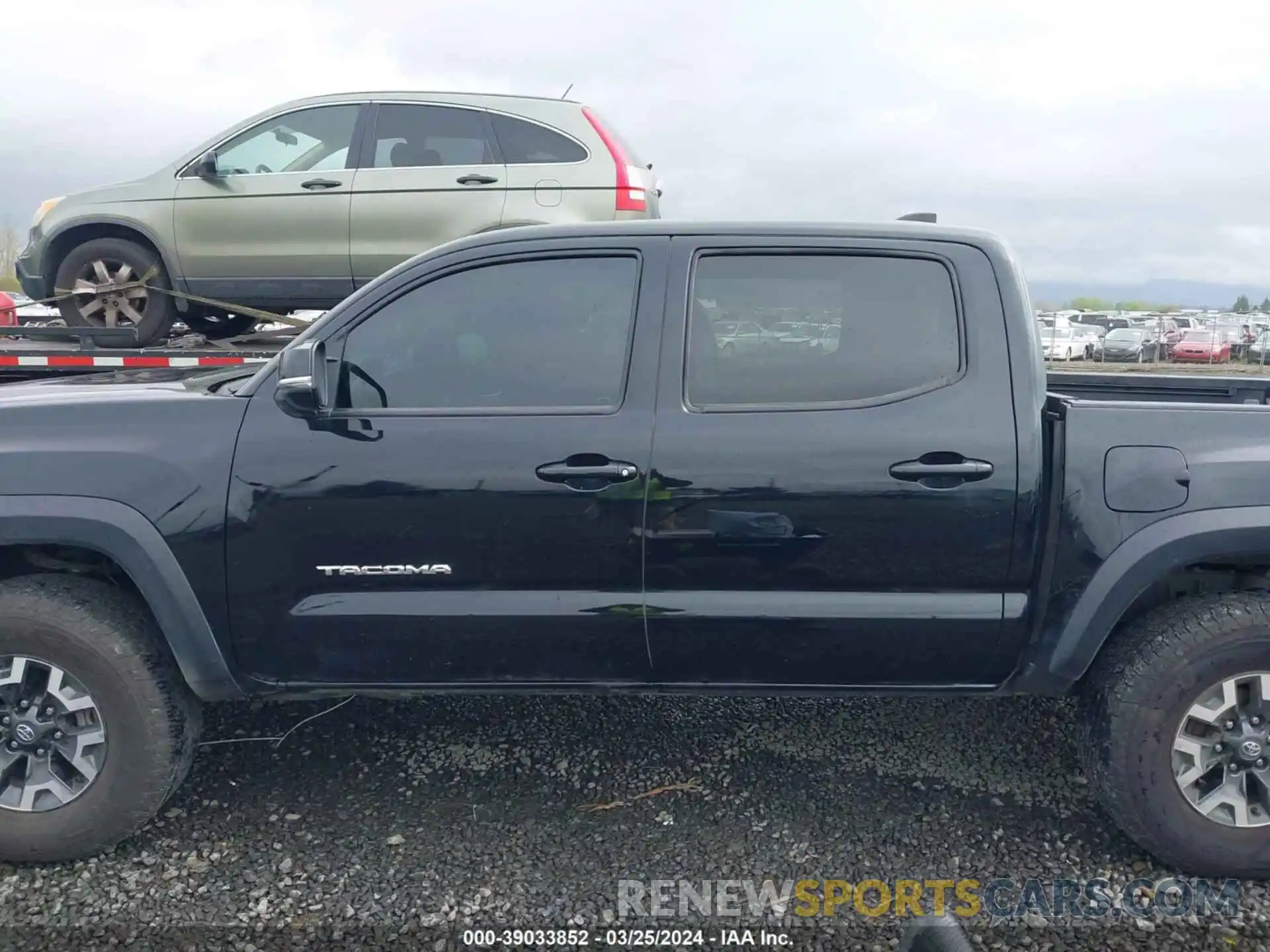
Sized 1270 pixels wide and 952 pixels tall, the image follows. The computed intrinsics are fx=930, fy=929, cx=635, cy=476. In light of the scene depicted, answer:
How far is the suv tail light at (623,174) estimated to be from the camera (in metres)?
5.50

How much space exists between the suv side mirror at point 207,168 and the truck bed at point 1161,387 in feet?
15.5

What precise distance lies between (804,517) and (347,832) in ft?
5.57

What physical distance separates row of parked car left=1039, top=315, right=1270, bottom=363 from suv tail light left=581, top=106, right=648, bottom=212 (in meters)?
21.8

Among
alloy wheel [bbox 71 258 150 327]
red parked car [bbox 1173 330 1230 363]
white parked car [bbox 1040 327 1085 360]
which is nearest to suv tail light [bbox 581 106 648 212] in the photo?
alloy wheel [bbox 71 258 150 327]

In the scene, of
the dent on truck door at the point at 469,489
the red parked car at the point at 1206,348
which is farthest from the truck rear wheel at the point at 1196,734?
the red parked car at the point at 1206,348

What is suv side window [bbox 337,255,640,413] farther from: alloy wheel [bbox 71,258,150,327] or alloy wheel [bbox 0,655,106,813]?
alloy wheel [bbox 71,258,150,327]

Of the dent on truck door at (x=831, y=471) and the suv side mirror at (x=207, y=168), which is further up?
the suv side mirror at (x=207, y=168)

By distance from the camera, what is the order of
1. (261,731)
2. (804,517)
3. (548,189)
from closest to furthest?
(804,517) → (261,731) → (548,189)

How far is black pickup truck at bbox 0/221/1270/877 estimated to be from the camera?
99.9 inches

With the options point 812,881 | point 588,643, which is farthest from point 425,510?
point 812,881

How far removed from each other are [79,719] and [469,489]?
133cm

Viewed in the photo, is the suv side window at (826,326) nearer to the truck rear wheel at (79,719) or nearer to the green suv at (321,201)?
the truck rear wheel at (79,719)

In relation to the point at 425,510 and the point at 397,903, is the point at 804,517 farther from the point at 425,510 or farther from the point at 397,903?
the point at 397,903

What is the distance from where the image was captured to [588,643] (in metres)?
2.65
